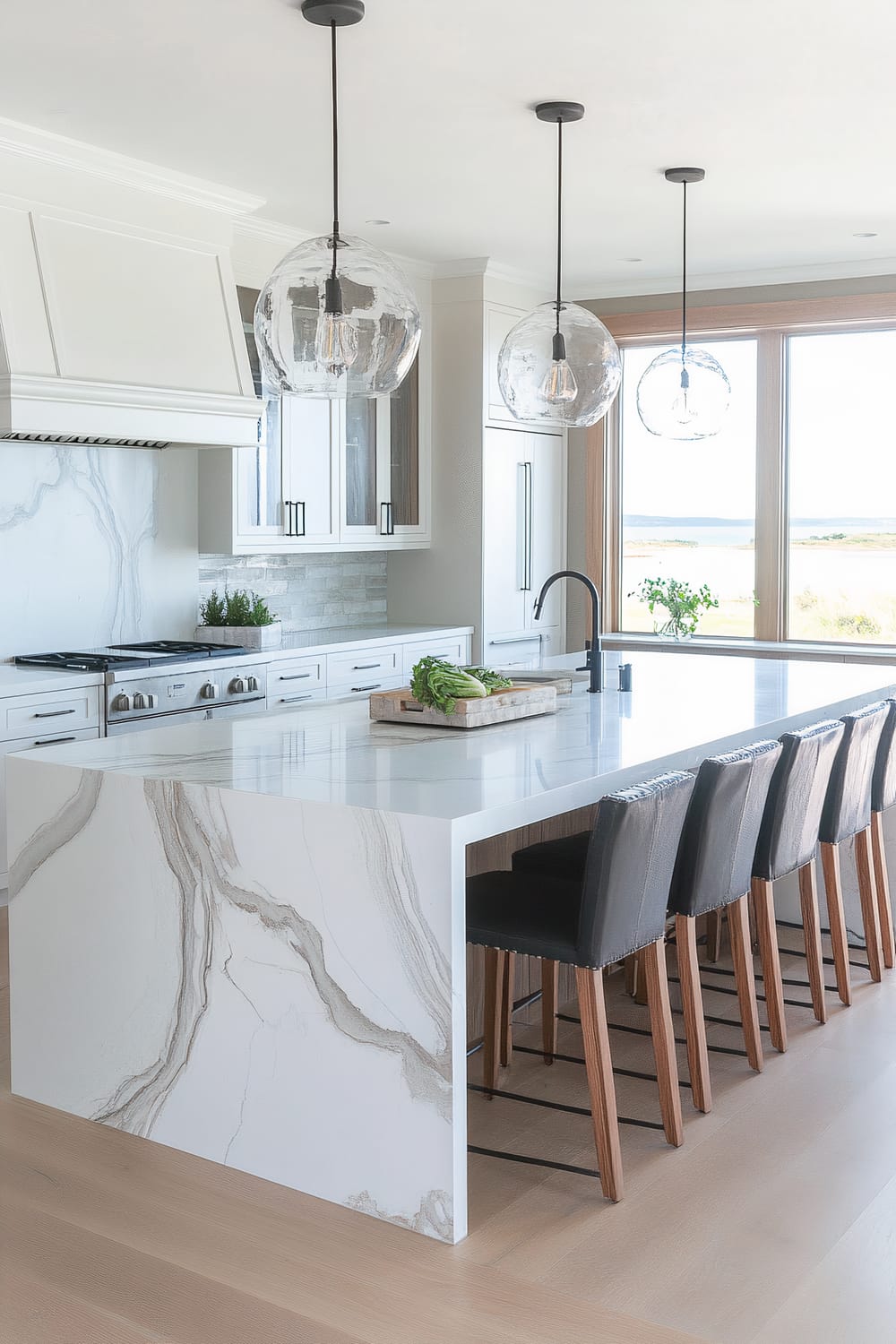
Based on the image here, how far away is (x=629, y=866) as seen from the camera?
263 cm

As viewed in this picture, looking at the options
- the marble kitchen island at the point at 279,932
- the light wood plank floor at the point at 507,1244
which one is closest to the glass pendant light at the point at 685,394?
the marble kitchen island at the point at 279,932

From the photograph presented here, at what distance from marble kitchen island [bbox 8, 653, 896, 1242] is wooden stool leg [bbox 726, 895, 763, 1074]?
408 mm

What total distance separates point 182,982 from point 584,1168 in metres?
0.93

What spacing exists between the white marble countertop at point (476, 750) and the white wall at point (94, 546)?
6.00ft

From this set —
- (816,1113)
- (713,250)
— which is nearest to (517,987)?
(816,1113)

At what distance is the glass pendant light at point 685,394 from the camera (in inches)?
171

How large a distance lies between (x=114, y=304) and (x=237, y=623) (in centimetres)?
155

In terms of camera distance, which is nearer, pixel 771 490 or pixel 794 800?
pixel 794 800

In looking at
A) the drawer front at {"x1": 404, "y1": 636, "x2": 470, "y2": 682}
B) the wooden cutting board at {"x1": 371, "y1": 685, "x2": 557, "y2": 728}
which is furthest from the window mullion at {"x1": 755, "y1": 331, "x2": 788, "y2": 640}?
the wooden cutting board at {"x1": 371, "y1": 685, "x2": 557, "y2": 728}

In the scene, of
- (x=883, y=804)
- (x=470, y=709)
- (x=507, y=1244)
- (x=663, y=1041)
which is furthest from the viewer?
(x=883, y=804)

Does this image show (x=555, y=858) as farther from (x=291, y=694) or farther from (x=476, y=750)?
(x=291, y=694)

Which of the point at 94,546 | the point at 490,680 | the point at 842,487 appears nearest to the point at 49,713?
the point at 94,546

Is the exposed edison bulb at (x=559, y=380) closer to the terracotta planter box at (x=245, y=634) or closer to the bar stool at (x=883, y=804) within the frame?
the bar stool at (x=883, y=804)

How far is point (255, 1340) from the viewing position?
2158 millimetres
